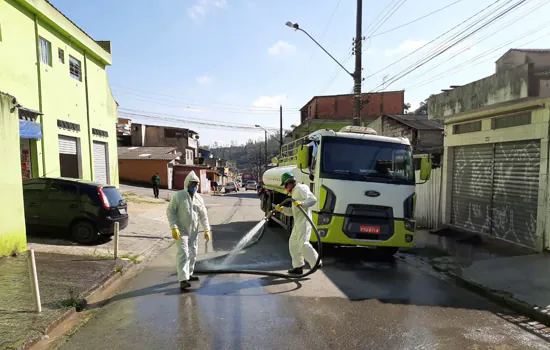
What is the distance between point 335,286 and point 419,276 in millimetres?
1866

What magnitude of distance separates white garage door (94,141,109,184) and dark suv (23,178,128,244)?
731 cm

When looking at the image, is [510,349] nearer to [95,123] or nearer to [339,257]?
[339,257]

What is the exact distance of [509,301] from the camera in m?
4.91

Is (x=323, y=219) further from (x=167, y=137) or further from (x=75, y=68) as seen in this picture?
(x=167, y=137)

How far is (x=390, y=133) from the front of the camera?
16.8 m

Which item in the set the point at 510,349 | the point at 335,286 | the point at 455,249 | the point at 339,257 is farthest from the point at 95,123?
the point at 510,349

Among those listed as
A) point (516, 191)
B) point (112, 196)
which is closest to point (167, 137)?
point (112, 196)

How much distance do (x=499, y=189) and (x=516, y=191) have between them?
53cm

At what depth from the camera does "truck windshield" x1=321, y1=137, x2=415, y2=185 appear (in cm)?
693

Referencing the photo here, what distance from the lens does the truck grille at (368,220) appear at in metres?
6.72

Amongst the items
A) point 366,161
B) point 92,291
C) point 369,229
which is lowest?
point 92,291

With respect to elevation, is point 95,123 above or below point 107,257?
above

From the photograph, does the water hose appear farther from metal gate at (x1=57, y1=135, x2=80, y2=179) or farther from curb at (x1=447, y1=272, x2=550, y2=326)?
metal gate at (x1=57, y1=135, x2=80, y2=179)

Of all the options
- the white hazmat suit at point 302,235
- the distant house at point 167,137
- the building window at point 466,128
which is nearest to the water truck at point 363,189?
the white hazmat suit at point 302,235
